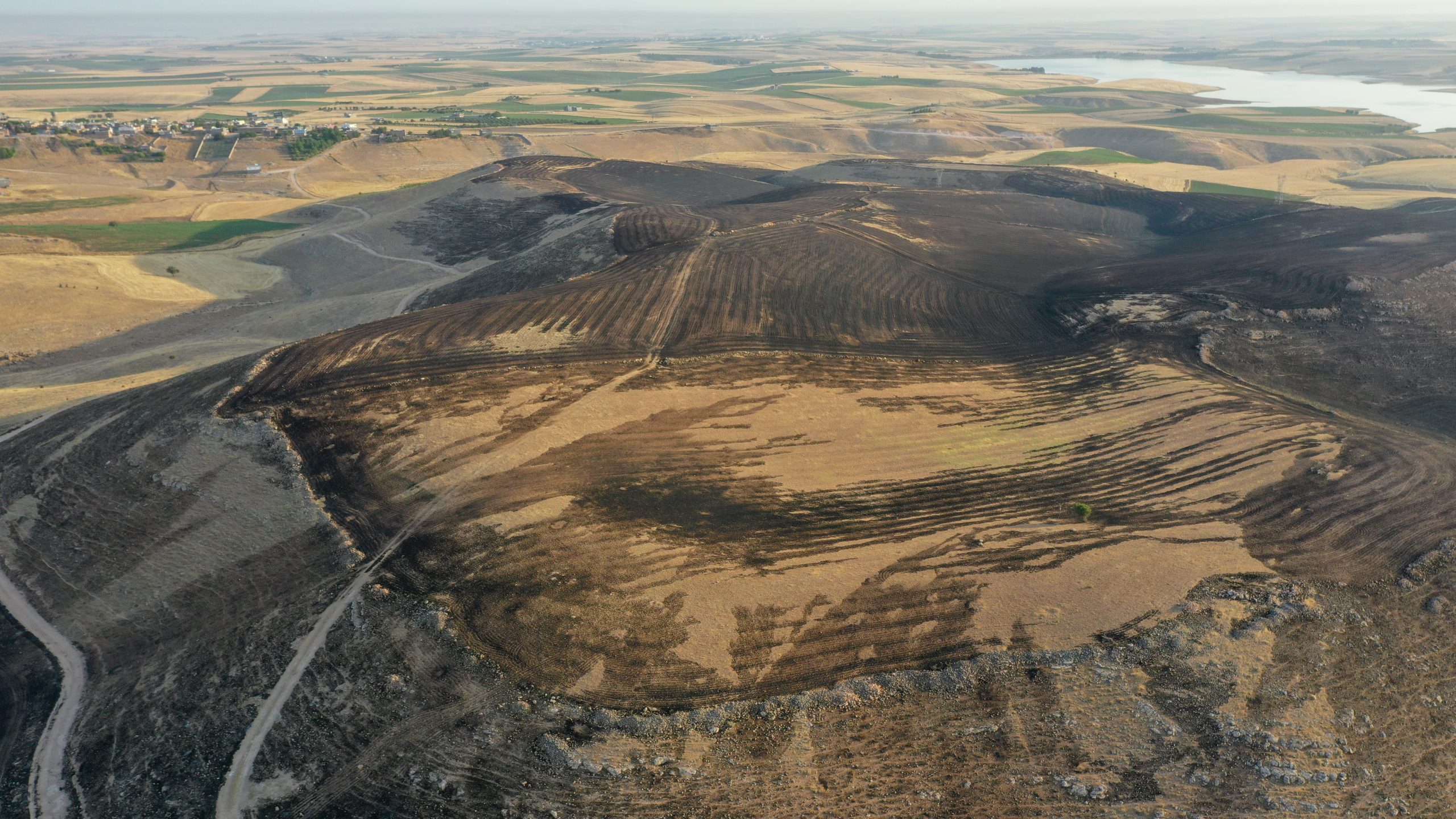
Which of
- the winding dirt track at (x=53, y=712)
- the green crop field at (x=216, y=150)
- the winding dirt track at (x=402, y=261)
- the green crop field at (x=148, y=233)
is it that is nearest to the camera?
the winding dirt track at (x=53, y=712)

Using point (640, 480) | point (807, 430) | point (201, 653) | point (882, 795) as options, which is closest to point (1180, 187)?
point (807, 430)

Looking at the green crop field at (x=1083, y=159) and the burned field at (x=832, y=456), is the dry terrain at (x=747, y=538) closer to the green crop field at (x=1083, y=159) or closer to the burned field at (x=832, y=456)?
the burned field at (x=832, y=456)

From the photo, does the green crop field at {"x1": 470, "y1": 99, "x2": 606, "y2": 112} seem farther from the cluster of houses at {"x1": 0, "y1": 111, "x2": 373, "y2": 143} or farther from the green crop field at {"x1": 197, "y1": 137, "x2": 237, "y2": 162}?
the green crop field at {"x1": 197, "y1": 137, "x2": 237, "y2": 162}

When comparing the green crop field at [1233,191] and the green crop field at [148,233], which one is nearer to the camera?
the green crop field at [148,233]

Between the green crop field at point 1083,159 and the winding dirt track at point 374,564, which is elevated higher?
the green crop field at point 1083,159

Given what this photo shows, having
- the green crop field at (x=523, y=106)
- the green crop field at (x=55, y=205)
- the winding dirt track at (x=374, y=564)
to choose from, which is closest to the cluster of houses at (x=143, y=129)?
the green crop field at (x=55, y=205)

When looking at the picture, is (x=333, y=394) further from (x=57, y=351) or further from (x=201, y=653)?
(x=57, y=351)

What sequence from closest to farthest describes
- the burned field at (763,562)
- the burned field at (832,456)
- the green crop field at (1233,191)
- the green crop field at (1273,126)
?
the burned field at (763,562) → the burned field at (832,456) → the green crop field at (1233,191) → the green crop field at (1273,126)
